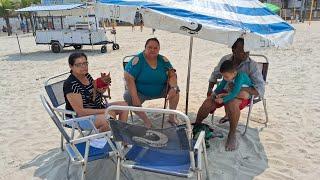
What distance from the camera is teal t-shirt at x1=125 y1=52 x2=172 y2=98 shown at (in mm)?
3979

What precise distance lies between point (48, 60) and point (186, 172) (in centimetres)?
1126

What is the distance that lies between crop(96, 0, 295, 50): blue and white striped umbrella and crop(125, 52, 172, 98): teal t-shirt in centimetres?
87

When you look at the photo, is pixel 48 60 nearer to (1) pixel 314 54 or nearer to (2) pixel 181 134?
(1) pixel 314 54

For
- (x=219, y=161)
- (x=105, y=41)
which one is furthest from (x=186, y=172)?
(x=105, y=41)

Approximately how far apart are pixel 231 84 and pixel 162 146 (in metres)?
1.65

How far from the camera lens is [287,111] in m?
5.04

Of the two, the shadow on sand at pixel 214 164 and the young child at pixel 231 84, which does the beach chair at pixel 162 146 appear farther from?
the young child at pixel 231 84

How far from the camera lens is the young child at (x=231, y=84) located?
3500mm

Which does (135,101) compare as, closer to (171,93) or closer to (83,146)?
(171,93)

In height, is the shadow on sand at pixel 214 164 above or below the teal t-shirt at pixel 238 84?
below

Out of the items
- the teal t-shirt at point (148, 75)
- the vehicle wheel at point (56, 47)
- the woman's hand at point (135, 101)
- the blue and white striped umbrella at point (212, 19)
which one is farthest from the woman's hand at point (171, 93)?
the vehicle wheel at point (56, 47)

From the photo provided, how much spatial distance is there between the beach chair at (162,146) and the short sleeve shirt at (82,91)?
1.02 metres

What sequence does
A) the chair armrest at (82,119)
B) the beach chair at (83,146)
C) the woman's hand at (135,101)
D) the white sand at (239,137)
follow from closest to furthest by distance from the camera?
the beach chair at (83,146) < the chair armrest at (82,119) < the white sand at (239,137) < the woman's hand at (135,101)

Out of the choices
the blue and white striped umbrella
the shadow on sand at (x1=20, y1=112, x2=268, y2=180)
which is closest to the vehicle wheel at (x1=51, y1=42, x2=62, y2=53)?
Result: the shadow on sand at (x1=20, y1=112, x2=268, y2=180)
